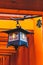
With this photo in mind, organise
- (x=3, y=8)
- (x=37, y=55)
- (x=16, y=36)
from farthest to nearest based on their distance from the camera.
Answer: (x=37, y=55) < (x=16, y=36) < (x=3, y=8)

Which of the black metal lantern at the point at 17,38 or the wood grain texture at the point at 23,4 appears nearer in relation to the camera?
the wood grain texture at the point at 23,4

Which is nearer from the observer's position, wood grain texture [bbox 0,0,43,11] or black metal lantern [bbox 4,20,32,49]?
wood grain texture [bbox 0,0,43,11]

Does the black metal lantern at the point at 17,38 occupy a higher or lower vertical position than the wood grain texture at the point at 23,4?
lower

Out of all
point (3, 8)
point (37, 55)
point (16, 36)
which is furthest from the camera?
point (37, 55)

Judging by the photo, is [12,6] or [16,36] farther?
[16,36]

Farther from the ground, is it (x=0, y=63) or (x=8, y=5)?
(x=8, y=5)

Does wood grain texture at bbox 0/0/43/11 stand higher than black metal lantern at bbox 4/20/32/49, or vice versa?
wood grain texture at bbox 0/0/43/11

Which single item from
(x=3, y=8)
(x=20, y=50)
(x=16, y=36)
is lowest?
(x=20, y=50)

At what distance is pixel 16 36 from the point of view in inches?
56.8

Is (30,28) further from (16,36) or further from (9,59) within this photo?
(16,36)

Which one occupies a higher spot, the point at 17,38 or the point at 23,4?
the point at 23,4

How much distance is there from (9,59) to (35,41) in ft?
1.01

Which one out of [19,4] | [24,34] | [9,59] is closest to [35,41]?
[9,59]

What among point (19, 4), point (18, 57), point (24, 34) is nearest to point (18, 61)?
point (18, 57)
